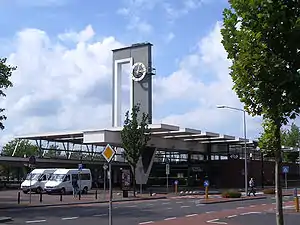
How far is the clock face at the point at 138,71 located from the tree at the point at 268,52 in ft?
215

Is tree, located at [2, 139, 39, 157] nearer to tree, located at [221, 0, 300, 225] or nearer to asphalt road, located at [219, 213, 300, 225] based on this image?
asphalt road, located at [219, 213, 300, 225]

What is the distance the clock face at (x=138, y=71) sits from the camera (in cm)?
7350

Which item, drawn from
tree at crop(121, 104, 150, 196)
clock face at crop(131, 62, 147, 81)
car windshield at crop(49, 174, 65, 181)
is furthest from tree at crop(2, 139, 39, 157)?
tree at crop(121, 104, 150, 196)

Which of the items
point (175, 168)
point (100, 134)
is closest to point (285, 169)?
point (100, 134)

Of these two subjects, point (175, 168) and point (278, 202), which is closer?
point (278, 202)

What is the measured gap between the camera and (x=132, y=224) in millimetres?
19922

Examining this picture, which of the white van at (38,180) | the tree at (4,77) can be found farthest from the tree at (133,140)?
the tree at (4,77)

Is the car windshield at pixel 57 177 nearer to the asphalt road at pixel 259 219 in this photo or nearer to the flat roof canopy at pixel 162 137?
the flat roof canopy at pixel 162 137

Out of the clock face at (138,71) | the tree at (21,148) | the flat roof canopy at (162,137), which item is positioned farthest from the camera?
the tree at (21,148)

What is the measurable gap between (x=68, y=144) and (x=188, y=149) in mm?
18741

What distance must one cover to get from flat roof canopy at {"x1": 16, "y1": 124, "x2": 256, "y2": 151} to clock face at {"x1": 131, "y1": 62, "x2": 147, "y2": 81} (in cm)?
1100

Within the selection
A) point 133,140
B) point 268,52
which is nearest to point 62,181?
point 133,140

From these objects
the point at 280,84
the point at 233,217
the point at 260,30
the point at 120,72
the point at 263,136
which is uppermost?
the point at 120,72

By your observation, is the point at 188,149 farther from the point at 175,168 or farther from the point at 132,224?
the point at 132,224
